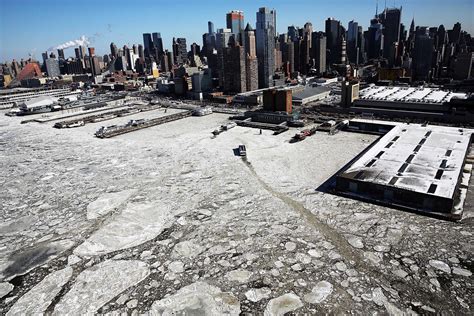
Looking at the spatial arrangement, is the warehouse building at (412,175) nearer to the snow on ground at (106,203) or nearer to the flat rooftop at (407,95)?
the snow on ground at (106,203)

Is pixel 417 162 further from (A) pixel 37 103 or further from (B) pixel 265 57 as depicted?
(A) pixel 37 103

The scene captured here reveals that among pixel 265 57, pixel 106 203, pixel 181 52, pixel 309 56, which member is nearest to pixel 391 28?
pixel 309 56

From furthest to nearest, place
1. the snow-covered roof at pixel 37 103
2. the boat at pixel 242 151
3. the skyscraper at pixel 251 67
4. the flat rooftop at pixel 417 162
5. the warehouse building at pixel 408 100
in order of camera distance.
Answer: the skyscraper at pixel 251 67
the snow-covered roof at pixel 37 103
the warehouse building at pixel 408 100
the boat at pixel 242 151
the flat rooftop at pixel 417 162

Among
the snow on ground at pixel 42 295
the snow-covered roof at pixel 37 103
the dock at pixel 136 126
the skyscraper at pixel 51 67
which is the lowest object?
the snow on ground at pixel 42 295

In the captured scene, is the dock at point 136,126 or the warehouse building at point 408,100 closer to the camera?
the dock at point 136,126

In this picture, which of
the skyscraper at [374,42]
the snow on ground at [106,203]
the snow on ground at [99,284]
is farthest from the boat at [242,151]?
the skyscraper at [374,42]

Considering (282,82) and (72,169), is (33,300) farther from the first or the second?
(282,82)
